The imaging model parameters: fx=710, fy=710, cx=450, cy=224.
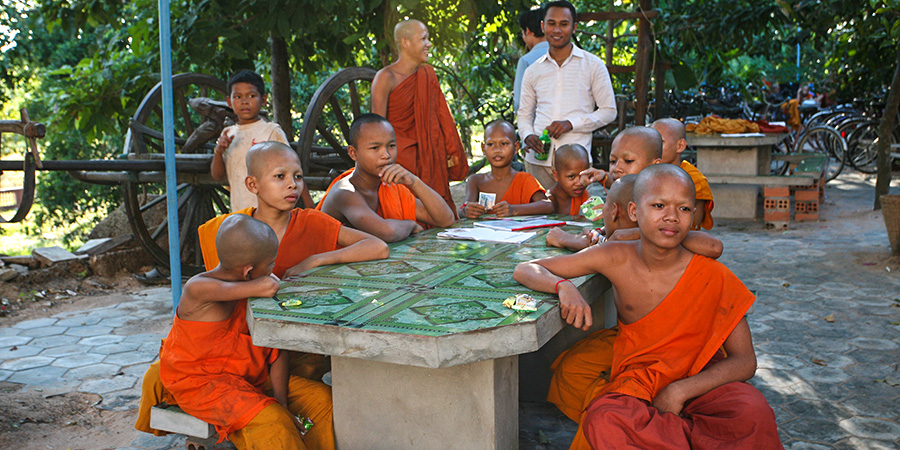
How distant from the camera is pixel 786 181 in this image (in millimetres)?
7441

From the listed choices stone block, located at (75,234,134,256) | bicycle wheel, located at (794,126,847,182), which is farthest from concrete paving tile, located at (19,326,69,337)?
bicycle wheel, located at (794,126,847,182)

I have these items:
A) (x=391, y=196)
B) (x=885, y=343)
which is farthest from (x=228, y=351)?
(x=885, y=343)

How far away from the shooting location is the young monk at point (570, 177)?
3.98m

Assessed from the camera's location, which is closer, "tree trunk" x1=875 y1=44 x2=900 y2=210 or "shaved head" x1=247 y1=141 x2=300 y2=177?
"shaved head" x1=247 y1=141 x2=300 y2=177

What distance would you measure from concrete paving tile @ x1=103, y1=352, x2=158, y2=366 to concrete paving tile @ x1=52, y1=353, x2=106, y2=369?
0.21 ft

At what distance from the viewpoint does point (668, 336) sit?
2.29 metres

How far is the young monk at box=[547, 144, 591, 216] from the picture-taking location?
3.98 meters

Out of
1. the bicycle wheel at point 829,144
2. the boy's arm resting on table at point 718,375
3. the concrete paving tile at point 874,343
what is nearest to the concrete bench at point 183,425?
the boy's arm resting on table at point 718,375

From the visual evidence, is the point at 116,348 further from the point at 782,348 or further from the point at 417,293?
the point at 782,348

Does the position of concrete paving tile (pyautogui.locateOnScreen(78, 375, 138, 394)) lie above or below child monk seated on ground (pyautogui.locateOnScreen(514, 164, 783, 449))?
below

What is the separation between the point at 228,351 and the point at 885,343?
3.38 meters

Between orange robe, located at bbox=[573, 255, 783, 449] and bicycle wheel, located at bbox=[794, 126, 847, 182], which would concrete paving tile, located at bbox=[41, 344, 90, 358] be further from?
bicycle wheel, located at bbox=[794, 126, 847, 182]

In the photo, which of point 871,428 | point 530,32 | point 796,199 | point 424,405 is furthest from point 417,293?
point 796,199

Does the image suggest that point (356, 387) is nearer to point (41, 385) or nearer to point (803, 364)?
point (41, 385)
